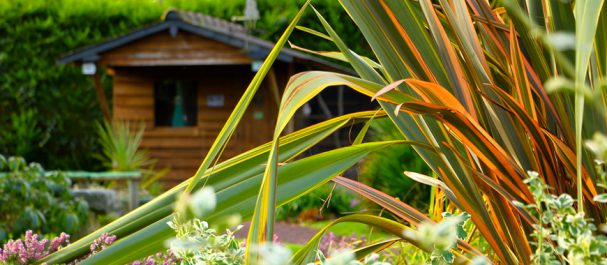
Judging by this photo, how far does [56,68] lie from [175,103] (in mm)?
2342

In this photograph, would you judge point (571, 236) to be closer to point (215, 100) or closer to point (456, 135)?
point (456, 135)

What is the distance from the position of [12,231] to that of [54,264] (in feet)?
13.0

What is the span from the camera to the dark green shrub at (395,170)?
7249mm

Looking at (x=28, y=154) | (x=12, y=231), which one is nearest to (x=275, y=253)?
(x=12, y=231)

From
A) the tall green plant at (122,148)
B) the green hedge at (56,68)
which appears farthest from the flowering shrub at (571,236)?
the green hedge at (56,68)

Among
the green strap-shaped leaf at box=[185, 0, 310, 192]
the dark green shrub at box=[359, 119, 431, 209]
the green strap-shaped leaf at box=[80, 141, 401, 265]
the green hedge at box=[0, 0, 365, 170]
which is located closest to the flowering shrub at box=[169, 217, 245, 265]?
the green strap-shaped leaf at box=[185, 0, 310, 192]

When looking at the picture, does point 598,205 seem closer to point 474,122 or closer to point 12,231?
point 474,122

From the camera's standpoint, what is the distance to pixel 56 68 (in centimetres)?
1544

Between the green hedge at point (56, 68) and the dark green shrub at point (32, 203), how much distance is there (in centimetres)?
901

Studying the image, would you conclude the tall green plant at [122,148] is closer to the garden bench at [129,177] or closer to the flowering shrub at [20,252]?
the garden bench at [129,177]

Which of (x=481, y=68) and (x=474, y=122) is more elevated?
(x=481, y=68)

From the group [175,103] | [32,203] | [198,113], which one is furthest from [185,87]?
[32,203]

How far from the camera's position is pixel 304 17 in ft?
48.6

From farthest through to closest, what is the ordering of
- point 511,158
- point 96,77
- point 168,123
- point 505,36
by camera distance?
1. point 168,123
2. point 96,77
3. point 505,36
4. point 511,158
